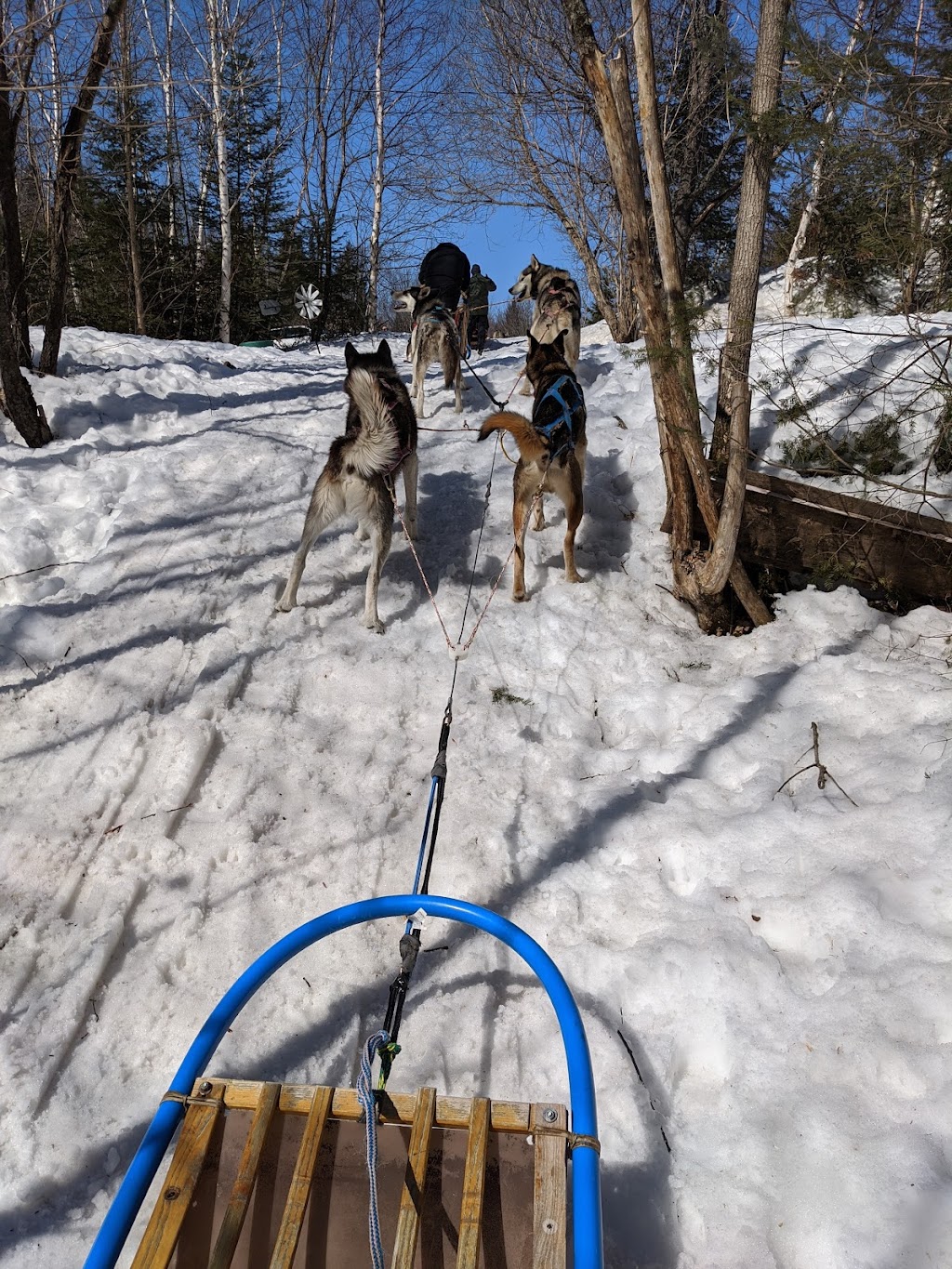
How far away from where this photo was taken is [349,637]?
474 cm

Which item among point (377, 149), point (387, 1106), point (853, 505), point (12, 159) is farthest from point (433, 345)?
point (377, 149)

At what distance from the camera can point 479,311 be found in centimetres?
1513

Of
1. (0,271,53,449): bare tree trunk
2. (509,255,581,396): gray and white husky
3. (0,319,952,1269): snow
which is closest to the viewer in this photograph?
(0,319,952,1269): snow

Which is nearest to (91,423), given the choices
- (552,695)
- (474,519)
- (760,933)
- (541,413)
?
(474,519)

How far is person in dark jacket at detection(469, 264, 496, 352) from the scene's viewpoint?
15.0 m

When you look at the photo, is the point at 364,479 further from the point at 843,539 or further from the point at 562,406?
the point at 843,539

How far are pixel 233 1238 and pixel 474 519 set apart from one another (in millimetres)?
5327

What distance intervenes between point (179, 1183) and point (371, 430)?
157 inches

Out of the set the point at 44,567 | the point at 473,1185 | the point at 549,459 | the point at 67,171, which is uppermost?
the point at 67,171

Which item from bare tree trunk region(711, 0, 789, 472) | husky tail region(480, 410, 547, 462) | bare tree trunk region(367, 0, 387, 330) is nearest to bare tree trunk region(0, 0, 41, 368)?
husky tail region(480, 410, 547, 462)

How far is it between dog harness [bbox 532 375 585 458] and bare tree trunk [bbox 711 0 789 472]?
3.59 ft

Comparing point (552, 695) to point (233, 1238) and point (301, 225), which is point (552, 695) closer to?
point (233, 1238)

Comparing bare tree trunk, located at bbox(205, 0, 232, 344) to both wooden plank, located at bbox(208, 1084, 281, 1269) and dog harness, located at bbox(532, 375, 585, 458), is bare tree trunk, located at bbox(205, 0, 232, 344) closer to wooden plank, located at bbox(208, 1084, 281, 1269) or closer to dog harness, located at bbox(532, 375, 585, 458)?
dog harness, located at bbox(532, 375, 585, 458)

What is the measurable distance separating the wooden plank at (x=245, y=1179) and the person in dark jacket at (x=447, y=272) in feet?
37.3
